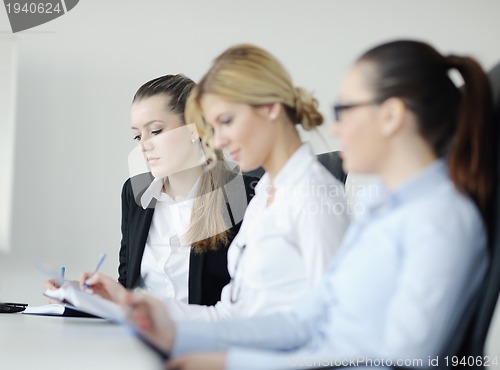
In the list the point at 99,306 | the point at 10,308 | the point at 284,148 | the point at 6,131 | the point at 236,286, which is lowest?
the point at 10,308

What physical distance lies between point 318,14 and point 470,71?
2.73m

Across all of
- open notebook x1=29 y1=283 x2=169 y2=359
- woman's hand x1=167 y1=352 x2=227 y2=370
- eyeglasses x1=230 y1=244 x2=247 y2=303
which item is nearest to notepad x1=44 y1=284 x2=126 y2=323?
open notebook x1=29 y1=283 x2=169 y2=359

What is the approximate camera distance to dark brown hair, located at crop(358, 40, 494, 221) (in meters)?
1.15

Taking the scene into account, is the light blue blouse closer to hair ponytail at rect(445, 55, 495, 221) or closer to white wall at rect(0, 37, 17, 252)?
hair ponytail at rect(445, 55, 495, 221)

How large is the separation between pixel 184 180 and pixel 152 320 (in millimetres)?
1066

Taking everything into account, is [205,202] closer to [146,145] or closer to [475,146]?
[146,145]

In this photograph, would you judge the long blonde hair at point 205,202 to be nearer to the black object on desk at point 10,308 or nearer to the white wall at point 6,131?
the black object on desk at point 10,308

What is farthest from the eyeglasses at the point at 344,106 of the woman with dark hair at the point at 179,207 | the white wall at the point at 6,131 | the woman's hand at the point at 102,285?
the white wall at the point at 6,131

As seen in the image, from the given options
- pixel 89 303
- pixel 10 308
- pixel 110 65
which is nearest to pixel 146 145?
pixel 10 308

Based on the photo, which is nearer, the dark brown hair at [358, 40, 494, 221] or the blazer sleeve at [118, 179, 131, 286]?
the dark brown hair at [358, 40, 494, 221]

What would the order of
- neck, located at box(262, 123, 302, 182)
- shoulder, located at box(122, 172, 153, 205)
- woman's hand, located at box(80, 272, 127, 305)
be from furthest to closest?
shoulder, located at box(122, 172, 153, 205), woman's hand, located at box(80, 272, 127, 305), neck, located at box(262, 123, 302, 182)

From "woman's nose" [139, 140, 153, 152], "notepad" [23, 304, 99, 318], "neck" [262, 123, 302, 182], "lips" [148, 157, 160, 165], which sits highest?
"neck" [262, 123, 302, 182]

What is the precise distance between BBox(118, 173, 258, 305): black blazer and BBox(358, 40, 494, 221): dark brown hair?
3.25 feet

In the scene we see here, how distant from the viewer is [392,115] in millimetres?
1153
